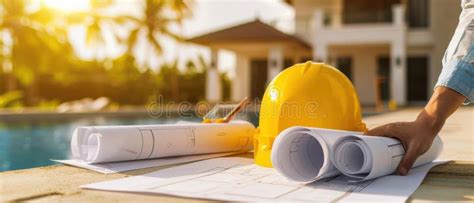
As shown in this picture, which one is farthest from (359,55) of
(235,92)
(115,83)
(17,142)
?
(17,142)

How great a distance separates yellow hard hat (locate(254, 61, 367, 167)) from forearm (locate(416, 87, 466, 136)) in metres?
0.81

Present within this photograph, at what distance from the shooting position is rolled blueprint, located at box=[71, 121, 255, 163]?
478cm

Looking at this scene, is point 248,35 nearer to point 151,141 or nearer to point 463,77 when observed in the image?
point 151,141

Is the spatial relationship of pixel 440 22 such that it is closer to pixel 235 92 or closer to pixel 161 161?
pixel 235 92

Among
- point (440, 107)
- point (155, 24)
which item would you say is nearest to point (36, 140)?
point (440, 107)

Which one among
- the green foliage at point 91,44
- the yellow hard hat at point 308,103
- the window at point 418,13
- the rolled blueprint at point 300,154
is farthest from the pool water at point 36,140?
the window at point 418,13

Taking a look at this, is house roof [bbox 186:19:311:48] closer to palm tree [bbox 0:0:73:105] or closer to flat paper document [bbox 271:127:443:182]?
palm tree [bbox 0:0:73:105]

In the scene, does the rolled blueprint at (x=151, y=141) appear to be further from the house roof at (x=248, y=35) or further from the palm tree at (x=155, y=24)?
the palm tree at (x=155, y=24)

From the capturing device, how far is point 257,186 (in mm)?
3641

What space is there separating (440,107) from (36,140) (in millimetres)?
9012

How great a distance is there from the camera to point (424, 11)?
24828mm

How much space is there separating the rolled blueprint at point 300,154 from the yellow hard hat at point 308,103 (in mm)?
507

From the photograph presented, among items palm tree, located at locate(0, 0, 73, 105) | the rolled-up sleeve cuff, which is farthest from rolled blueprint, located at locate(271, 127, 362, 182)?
palm tree, located at locate(0, 0, 73, 105)

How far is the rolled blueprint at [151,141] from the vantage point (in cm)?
478
